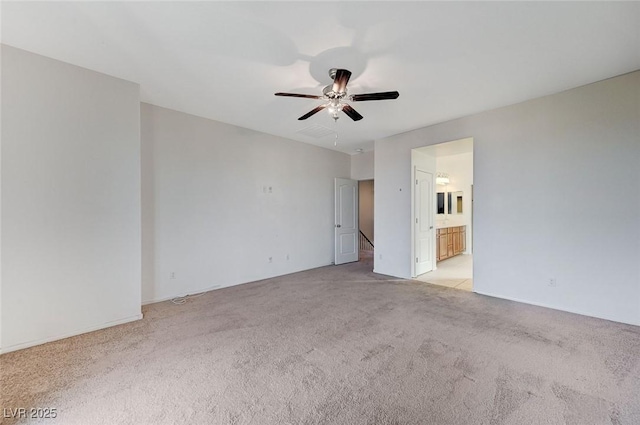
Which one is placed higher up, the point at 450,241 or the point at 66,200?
the point at 66,200

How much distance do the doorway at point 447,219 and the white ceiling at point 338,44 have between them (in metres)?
1.59

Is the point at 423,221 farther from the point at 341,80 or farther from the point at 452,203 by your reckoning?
the point at 341,80

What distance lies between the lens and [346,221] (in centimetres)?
670

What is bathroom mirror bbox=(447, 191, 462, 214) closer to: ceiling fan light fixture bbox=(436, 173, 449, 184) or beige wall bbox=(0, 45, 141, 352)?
ceiling fan light fixture bbox=(436, 173, 449, 184)

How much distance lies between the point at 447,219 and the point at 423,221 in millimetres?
2875

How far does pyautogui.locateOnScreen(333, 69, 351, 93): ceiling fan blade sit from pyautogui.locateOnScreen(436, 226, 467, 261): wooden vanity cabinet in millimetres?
4915

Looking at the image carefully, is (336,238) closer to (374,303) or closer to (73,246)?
(374,303)

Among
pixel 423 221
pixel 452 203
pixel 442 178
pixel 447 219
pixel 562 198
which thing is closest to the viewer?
pixel 562 198

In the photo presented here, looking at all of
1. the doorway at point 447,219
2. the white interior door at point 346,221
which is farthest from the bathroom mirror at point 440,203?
the white interior door at point 346,221

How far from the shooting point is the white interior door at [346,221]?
6.49 m

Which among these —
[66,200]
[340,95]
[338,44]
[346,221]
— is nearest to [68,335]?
[66,200]

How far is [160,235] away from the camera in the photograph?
3.82 metres

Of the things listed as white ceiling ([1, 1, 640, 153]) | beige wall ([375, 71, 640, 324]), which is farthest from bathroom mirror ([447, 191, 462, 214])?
white ceiling ([1, 1, 640, 153])

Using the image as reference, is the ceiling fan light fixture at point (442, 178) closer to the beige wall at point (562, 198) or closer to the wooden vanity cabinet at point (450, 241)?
the wooden vanity cabinet at point (450, 241)
